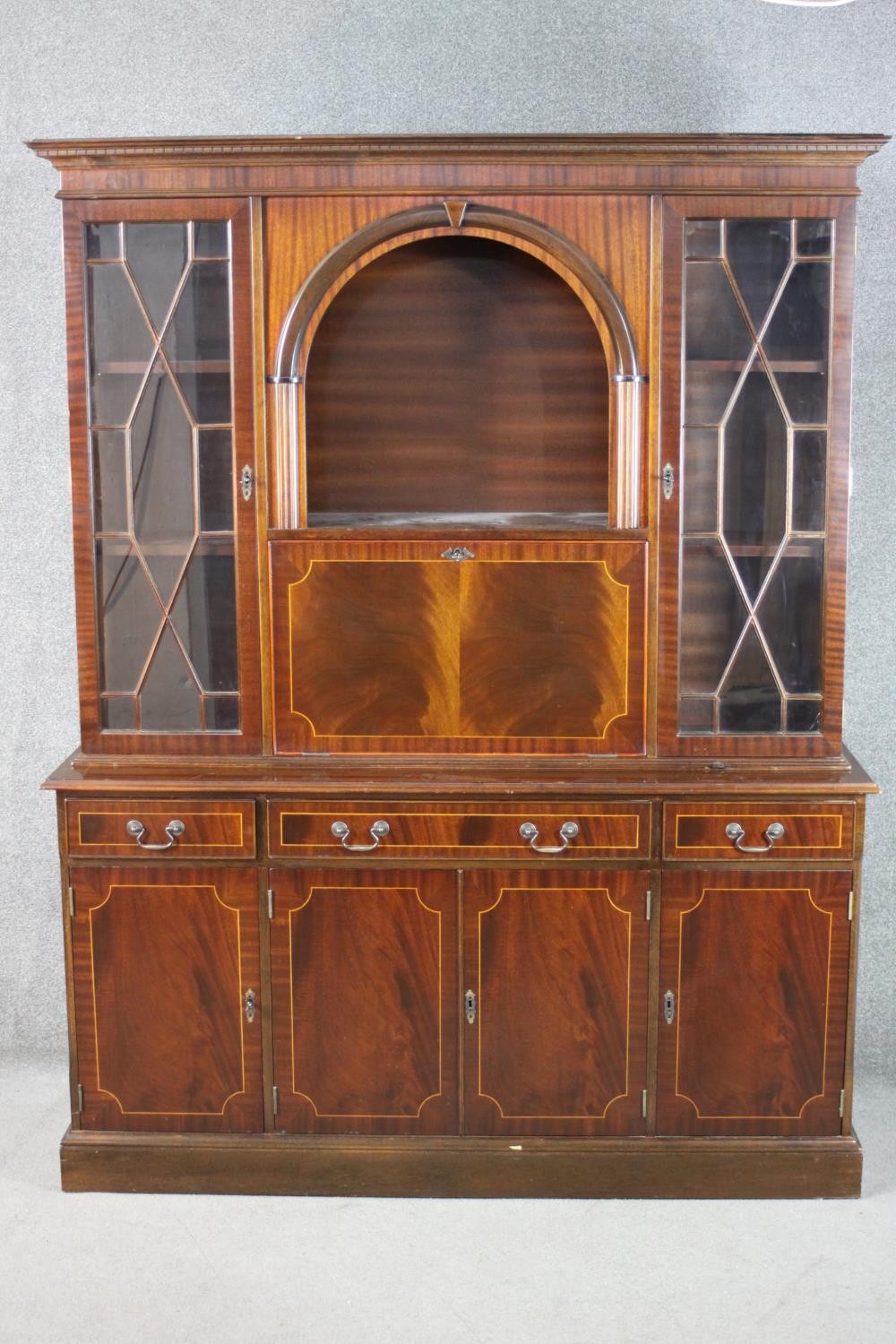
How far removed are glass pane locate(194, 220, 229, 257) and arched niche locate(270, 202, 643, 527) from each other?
0.36 meters

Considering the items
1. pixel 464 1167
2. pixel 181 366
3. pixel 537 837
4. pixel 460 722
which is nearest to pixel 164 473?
pixel 181 366

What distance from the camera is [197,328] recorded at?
9.34 ft

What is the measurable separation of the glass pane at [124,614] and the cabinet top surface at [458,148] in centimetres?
75

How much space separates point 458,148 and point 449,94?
604 millimetres

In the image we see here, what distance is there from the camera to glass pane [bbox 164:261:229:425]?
2832mm

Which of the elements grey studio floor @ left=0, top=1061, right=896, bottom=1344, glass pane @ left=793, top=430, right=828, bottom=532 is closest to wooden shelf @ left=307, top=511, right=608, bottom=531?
glass pane @ left=793, top=430, right=828, bottom=532

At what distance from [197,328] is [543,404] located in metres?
0.78

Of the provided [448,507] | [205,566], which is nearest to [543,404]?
[448,507]

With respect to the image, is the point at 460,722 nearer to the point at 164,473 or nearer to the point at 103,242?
the point at 164,473

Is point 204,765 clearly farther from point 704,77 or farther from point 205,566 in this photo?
point 704,77

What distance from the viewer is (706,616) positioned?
2904 millimetres

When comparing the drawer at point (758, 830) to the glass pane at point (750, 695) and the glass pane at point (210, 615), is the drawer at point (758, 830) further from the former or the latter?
the glass pane at point (210, 615)

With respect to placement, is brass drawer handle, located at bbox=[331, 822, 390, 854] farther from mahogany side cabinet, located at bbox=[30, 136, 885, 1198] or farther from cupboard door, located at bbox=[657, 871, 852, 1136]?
cupboard door, located at bbox=[657, 871, 852, 1136]

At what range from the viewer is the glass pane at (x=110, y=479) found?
Result: 289 cm
